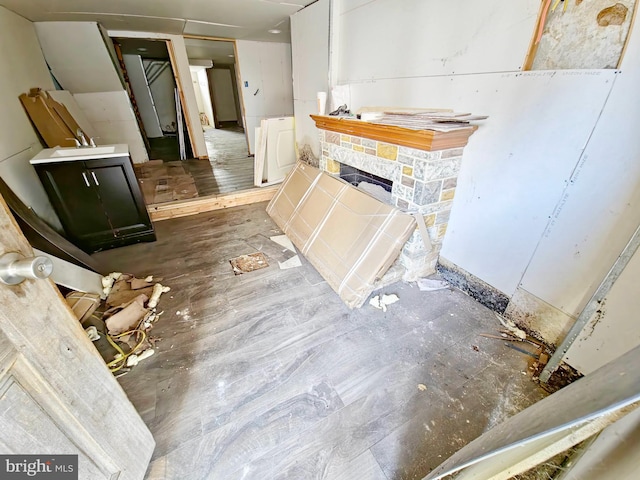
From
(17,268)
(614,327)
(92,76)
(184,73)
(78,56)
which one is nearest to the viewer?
(17,268)

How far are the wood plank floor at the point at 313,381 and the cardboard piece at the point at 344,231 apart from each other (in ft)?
0.63

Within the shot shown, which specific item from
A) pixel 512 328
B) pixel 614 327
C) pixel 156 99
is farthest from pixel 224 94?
pixel 614 327

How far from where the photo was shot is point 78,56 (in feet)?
12.6

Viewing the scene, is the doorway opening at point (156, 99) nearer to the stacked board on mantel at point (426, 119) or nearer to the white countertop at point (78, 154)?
the white countertop at point (78, 154)

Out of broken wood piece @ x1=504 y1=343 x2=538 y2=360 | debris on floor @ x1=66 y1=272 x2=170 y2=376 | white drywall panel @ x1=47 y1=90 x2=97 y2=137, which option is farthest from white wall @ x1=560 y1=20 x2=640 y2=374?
white drywall panel @ x1=47 y1=90 x2=97 y2=137

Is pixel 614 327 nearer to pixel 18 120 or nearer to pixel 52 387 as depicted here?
pixel 52 387

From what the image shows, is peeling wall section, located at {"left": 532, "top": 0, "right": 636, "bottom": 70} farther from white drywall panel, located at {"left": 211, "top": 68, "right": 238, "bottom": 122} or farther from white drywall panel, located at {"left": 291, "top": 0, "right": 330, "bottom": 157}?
white drywall panel, located at {"left": 211, "top": 68, "right": 238, "bottom": 122}

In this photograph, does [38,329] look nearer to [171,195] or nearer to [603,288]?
[603,288]

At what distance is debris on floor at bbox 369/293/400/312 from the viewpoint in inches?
78.2

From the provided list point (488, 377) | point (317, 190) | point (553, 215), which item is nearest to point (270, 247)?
point (317, 190)

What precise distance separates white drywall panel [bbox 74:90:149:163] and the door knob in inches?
210

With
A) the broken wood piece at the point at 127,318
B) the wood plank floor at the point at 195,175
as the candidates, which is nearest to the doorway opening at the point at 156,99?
the wood plank floor at the point at 195,175

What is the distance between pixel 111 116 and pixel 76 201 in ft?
10.3

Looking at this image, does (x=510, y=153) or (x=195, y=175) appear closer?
(x=510, y=153)
